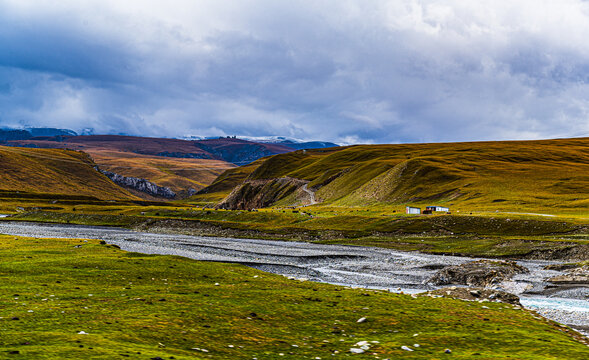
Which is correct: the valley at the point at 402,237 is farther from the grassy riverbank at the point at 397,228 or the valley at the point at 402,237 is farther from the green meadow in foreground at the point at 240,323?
the green meadow in foreground at the point at 240,323

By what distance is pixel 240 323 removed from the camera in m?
23.2

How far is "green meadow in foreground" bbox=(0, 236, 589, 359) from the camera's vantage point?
58.1 ft

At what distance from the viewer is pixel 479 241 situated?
90.2 metres

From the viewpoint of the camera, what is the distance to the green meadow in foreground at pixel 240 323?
17703 mm

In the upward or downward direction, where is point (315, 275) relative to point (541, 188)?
→ downward

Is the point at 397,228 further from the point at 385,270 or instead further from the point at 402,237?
the point at 385,270

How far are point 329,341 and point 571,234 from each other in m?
88.9

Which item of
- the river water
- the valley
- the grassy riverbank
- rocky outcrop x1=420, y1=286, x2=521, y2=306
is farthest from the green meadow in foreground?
the grassy riverbank

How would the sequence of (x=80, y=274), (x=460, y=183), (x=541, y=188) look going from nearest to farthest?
(x=80, y=274) < (x=541, y=188) < (x=460, y=183)

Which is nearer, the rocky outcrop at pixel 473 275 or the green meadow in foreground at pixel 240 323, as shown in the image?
the green meadow in foreground at pixel 240 323

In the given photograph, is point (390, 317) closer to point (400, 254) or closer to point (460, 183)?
point (400, 254)

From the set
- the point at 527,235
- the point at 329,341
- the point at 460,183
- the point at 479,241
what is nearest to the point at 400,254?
the point at 479,241

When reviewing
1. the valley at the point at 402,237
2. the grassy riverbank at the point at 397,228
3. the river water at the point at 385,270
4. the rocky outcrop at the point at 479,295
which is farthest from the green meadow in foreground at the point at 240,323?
the grassy riverbank at the point at 397,228

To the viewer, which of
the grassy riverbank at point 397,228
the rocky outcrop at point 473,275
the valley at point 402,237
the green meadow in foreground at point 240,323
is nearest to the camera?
the green meadow in foreground at point 240,323
